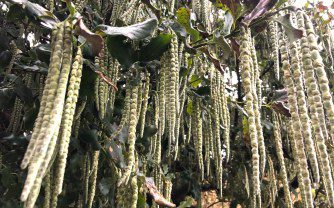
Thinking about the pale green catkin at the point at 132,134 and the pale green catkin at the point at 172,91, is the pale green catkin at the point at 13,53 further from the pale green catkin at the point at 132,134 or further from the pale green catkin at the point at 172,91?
the pale green catkin at the point at 172,91

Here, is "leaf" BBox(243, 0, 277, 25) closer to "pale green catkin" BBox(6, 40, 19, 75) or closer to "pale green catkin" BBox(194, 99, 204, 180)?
"pale green catkin" BBox(194, 99, 204, 180)

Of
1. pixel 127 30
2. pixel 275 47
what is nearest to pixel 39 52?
pixel 127 30

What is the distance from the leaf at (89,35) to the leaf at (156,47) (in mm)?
322

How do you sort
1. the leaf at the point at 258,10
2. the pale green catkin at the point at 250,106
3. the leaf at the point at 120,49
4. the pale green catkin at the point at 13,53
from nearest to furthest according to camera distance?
1. the pale green catkin at the point at 250,106
2. the leaf at the point at 258,10
3. the leaf at the point at 120,49
4. the pale green catkin at the point at 13,53

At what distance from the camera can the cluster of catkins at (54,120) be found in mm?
785

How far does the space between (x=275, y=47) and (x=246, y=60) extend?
38 cm

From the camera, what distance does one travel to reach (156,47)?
4.81 ft

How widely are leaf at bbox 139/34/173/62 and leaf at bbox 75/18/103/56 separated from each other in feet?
1.06

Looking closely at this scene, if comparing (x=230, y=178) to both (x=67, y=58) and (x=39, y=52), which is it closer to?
(x=39, y=52)

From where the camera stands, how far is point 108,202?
1.95 metres

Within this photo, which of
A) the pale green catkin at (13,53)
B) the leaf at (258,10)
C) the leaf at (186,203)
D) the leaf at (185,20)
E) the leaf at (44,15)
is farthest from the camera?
the leaf at (186,203)

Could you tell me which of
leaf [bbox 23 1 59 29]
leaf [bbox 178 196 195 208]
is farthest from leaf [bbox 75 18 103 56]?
leaf [bbox 178 196 195 208]

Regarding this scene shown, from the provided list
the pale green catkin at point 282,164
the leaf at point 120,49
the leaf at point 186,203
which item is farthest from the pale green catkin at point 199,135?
the leaf at point 120,49

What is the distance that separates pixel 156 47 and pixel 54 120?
714mm
